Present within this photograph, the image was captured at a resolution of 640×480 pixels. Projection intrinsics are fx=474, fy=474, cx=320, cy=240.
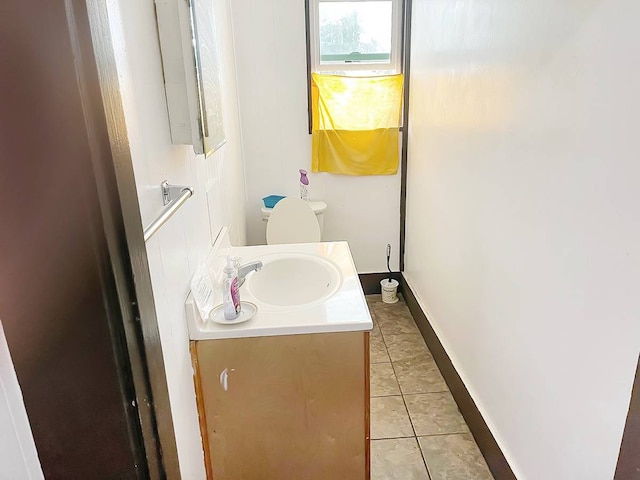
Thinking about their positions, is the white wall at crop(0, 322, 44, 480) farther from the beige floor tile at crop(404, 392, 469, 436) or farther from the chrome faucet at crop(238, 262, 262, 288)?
the beige floor tile at crop(404, 392, 469, 436)

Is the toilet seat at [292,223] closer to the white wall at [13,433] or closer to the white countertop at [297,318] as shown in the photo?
the white countertop at [297,318]

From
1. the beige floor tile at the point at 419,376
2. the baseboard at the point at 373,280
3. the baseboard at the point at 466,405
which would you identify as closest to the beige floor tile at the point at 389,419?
the beige floor tile at the point at 419,376

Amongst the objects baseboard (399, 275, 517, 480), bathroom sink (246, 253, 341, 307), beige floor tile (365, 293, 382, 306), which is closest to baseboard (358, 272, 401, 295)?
beige floor tile (365, 293, 382, 306)

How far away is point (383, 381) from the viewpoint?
91.8 inches

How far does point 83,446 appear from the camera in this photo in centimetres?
65

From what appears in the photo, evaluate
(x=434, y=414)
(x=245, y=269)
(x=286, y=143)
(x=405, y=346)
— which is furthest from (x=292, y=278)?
(x=286, y=143)

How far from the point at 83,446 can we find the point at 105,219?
1.07ft

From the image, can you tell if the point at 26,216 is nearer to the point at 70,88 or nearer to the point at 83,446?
the point at 70,88

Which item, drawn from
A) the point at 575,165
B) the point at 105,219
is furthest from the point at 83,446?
the point at 575,165

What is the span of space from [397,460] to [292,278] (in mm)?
821

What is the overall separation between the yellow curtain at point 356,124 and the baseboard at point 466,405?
895mm

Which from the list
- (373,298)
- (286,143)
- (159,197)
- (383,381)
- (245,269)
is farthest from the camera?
(373,298)

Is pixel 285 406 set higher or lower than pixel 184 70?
lower

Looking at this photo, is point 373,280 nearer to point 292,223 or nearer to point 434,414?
point 292,223
